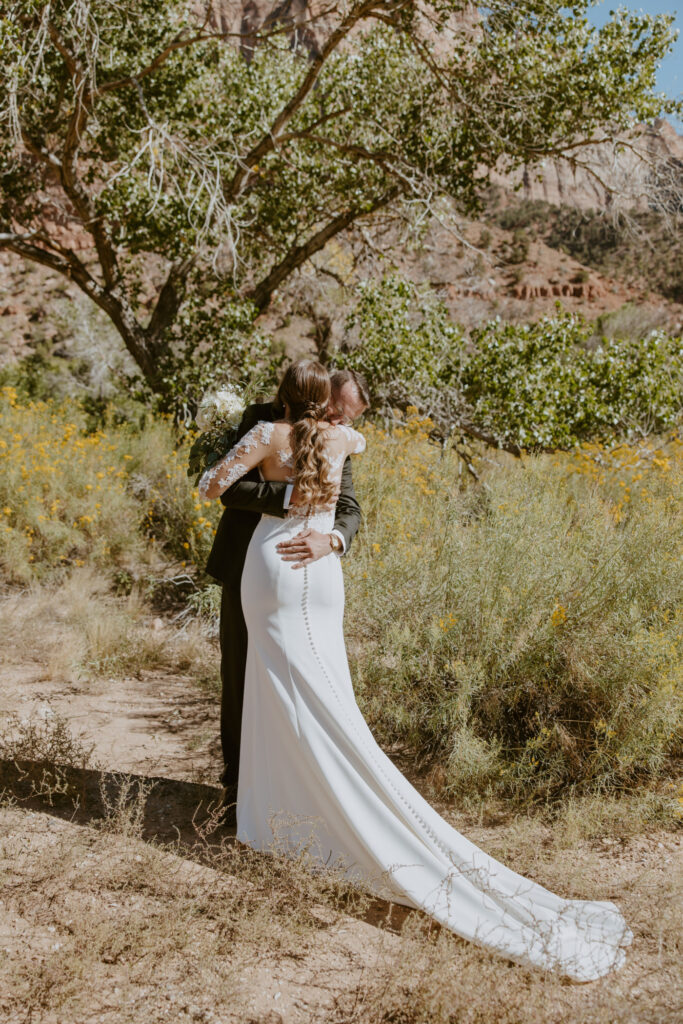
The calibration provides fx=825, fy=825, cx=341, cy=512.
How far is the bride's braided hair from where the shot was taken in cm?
315

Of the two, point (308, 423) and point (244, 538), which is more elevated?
point (308, 423)

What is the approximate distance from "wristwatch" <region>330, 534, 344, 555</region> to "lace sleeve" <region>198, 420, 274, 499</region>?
16.9 inches

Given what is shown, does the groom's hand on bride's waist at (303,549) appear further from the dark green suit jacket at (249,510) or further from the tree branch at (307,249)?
the tree branch at (307,249)

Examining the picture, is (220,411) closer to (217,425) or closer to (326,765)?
(217,425)

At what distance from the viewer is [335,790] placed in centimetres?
300

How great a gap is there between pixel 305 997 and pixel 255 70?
9516 millimetres

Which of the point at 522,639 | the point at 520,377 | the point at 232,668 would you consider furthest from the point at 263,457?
the point at 520,377

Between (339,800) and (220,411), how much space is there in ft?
5.42

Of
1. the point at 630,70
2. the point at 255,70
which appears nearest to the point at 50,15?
the point at 255,70

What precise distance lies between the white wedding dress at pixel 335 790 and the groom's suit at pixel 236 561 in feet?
0.35

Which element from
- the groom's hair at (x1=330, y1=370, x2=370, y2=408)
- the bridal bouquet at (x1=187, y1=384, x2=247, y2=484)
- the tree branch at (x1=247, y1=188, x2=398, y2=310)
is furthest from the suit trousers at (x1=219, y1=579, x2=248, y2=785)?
the tree branch at (x1=247, y1=188, x2=398, y2=310)

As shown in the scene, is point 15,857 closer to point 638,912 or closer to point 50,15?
point 638,912

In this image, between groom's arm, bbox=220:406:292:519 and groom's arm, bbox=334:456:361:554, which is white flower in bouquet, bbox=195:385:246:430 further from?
groom's arm, bbox=334:456:361:554

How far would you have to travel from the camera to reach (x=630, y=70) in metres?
8.22
